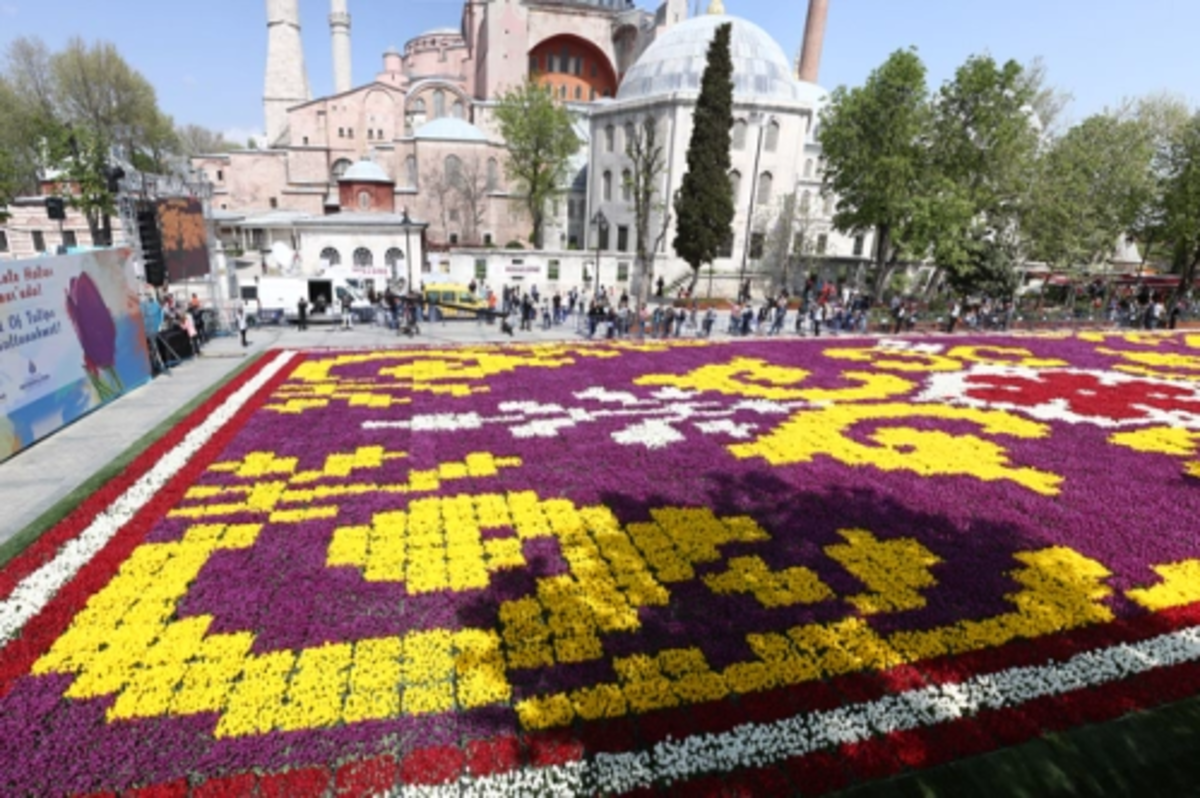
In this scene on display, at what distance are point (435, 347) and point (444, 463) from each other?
39.3 ft

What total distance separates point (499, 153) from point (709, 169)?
28019 millimetres

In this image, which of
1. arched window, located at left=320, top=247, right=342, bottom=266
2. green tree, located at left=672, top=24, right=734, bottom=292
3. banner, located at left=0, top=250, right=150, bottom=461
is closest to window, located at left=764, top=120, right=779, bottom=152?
green tree, located at left=672, top=24, right=734, bottom=292

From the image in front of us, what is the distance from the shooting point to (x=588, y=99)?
72125mm

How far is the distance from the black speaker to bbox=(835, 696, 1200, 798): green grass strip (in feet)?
70.2

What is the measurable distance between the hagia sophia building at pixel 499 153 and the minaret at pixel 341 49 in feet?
0.53

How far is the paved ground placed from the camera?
Answer: 9.46 metres

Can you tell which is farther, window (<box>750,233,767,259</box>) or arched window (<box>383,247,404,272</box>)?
window (<box>750,233,767,259</box>)

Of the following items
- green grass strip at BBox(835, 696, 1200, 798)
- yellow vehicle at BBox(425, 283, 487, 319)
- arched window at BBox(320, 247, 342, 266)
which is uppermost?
arched window at BBox(320, 247, 342, 266)

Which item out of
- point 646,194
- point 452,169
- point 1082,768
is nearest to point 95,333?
→ point 1082,768

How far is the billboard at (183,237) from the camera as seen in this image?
20359 mm

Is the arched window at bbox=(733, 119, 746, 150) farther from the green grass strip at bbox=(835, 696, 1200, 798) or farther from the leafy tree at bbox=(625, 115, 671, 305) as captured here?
the green grass strip at bbox=(835, 696, 1200, 798)

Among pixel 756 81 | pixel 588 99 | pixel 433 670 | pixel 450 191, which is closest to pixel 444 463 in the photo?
pixel 433 670

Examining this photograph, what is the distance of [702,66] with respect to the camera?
1777 inches

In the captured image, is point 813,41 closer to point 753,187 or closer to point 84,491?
point 753,187
